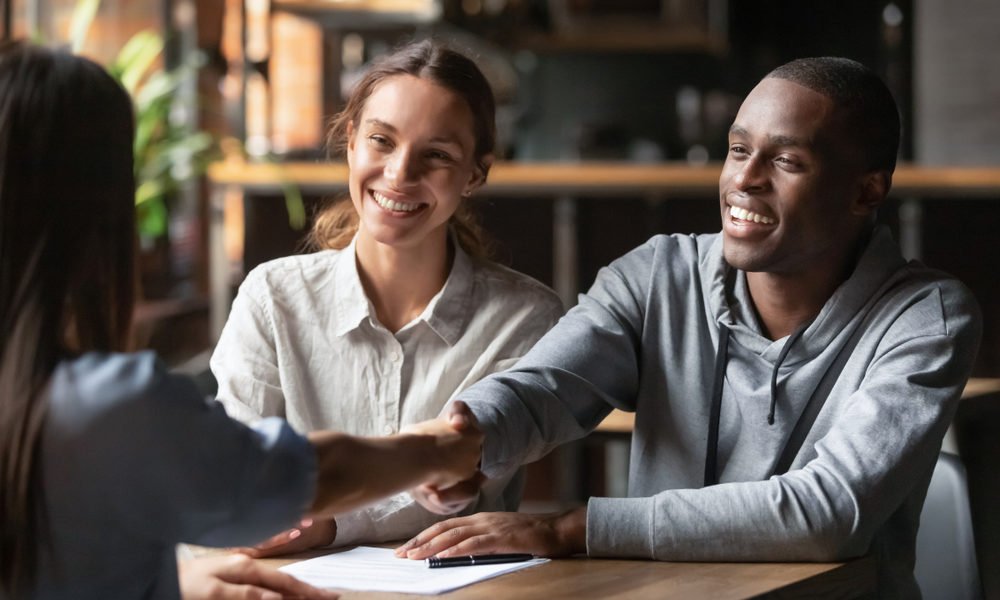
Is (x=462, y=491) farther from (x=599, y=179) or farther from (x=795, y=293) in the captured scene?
(x=599, y=179)

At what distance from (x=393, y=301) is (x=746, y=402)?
531 millimetres

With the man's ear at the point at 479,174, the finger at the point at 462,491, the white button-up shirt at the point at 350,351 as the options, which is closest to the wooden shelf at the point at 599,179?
the man's ear at the point at 479,174

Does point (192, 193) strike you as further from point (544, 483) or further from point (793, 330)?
point (793, 330)

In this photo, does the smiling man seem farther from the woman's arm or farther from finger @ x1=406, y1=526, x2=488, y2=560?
the woman's arm

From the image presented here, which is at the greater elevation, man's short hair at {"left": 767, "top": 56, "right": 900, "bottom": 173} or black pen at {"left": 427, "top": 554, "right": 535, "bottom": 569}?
man's short hair at {"left": 767, "top": 56, "right": 900, "bottom": 173}

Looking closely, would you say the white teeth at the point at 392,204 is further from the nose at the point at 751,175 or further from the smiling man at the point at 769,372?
the nose at the point at 751,175

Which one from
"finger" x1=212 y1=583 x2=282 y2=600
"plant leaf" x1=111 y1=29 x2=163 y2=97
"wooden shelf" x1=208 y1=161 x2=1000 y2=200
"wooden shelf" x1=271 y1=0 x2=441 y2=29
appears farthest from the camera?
"wooden shelf" x1=271 y1=0 x2=441 y2=29

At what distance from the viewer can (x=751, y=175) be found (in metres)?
1.74

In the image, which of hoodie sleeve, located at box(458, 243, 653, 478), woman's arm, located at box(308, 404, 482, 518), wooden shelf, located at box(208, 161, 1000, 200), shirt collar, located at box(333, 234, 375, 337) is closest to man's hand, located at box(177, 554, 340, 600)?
woman's arm, located at box(308, 404, 482, 518)

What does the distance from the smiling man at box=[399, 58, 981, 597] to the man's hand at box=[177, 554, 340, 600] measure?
232 millimetres

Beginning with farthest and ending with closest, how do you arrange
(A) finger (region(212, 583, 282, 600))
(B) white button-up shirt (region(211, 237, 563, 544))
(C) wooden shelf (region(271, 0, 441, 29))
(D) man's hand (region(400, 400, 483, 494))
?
1. (C) wooden shelf (region(271, 0, 441, 29))
2. (B) white button-up shirt (region(211, 237, 563, 544))
3. (D) man's hand (region(400, 400, 483, 494))
4. (A) finger (region(212, 583, 282, 600))

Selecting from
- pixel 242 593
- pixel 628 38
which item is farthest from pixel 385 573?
pixel 628 38

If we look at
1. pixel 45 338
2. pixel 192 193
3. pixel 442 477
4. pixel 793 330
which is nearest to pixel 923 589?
pixel 793 330

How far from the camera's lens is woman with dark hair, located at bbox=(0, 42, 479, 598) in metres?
1.03
